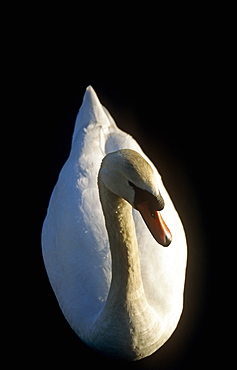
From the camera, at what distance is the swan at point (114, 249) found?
261cm

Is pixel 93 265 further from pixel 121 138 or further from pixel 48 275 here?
pixel 121 138

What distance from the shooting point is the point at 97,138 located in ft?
12.9

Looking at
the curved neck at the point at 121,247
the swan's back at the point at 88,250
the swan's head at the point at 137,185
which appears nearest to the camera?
the swan's head at the point at 137,185

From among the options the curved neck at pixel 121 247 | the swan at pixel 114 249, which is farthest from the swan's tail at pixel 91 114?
the curved neck at pixel 121 247

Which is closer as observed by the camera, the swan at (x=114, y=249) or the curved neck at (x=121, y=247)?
the swan at (x=114, y=249)

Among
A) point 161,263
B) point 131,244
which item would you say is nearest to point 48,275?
point 161,263

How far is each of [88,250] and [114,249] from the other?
21.5 inches

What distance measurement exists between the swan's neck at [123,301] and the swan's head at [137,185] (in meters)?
0.10

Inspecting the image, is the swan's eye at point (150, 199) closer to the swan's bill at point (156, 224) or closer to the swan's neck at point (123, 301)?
the swan's bill at point (156, 224)

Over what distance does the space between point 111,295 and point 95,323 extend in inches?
9.9

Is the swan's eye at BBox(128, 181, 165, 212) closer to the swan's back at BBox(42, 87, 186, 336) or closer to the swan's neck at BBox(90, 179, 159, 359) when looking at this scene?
the swan's neck at BBox(90, 179, 159, 359)

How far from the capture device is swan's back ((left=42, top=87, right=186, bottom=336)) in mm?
3266

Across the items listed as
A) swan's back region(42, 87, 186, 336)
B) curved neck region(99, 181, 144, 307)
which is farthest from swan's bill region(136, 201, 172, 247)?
swan's back region(42, 87, 186, 336)

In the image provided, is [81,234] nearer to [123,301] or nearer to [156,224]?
[123,301]
